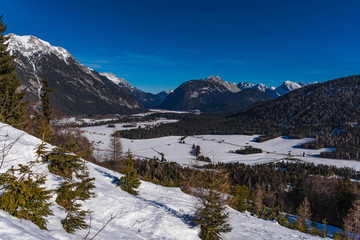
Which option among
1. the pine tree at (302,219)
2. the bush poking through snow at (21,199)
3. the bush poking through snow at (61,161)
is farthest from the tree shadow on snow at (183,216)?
the pine tree at (302,219)

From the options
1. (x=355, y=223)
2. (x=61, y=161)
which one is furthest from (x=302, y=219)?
(x=61, y=161)

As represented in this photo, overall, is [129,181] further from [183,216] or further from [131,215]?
[183,216]

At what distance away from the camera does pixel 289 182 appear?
104 metres

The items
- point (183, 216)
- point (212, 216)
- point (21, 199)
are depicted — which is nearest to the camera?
point (21, 199)

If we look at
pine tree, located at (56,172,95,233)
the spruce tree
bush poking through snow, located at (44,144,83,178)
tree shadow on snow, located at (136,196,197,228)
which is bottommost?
the spruce tree

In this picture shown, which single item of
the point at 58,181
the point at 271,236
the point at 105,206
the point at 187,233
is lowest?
the point at 271,236

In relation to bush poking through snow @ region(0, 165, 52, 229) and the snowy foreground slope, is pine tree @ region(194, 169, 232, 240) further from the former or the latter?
bush poking through snow @ region(0, 165, 52, 229)

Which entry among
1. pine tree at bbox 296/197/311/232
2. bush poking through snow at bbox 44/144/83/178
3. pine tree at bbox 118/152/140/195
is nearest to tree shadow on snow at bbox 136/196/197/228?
pine tree at bbox 118/152/140/195

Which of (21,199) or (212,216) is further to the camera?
(212,216)

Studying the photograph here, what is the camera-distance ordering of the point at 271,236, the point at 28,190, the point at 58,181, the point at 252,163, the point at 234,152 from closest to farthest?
the point at 28,190 → the point at 58,181 → the point at 271,236 → the point at 252,163 → the point at 234,152

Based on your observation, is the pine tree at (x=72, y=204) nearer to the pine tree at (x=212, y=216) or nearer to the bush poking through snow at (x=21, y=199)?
the bush poking through snow at (x=21, y=199)

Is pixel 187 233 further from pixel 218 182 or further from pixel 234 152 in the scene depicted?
pixel 234 152

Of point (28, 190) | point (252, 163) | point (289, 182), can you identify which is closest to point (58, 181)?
point (28, 190)

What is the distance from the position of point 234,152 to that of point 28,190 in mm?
185308
